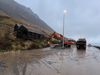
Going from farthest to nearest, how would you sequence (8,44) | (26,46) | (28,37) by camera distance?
1. (28,37)
2. (26,46)
3. (8,44)

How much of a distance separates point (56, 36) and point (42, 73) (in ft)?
187

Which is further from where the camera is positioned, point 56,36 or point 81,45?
point 56,36

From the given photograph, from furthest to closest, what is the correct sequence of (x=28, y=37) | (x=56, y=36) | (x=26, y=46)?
(x=56, y=36) < (x=28, y=37) < (x=26, y=46)

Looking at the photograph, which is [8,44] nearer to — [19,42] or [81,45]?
[19,42]

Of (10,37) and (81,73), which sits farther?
(10,37)

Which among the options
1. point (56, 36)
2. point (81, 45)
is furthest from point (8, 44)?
point (56, 36)

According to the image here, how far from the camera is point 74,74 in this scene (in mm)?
15430

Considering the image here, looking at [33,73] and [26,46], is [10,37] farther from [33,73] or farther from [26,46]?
[33,73]

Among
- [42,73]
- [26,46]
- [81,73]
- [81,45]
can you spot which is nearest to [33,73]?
[42,73]

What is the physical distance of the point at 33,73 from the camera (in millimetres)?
15406

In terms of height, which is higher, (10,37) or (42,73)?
(10,37)

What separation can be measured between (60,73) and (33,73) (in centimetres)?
182

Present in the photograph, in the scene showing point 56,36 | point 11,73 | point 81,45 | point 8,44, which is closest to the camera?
point 11,73

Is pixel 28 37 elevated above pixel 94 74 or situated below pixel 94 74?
above
